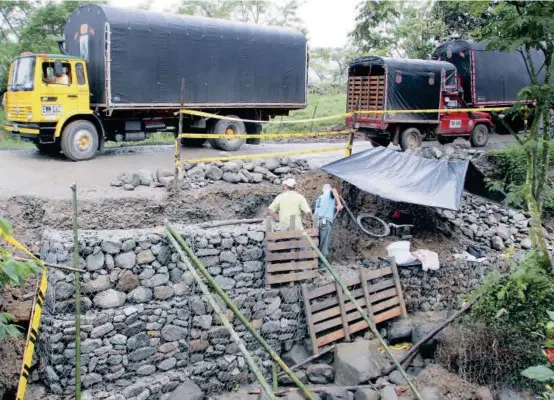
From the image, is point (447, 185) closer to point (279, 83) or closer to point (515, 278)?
point (515, 278)

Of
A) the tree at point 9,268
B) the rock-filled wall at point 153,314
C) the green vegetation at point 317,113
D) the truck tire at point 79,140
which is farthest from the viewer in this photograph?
the green vegetation at point 317,113

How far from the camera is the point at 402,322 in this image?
9.60 meters

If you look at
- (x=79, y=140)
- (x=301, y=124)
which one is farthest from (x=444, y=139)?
(x=79, y=140)

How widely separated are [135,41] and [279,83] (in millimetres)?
4298

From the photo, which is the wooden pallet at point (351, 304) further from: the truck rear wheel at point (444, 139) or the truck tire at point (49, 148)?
the truck tire at point (49, 148)

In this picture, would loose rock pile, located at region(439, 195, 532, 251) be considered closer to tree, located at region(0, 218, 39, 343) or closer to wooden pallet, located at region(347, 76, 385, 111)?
wooden pallet, located at region(347, 76, 385, 111)

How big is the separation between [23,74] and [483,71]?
43.7 feet

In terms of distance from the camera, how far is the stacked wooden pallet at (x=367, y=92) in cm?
1520

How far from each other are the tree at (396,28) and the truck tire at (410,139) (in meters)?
10.2

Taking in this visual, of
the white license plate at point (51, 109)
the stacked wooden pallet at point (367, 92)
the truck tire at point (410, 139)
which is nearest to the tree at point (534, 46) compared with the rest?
the stacked wooden pallet at point (367, 92)

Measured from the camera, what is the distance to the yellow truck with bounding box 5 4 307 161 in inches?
481

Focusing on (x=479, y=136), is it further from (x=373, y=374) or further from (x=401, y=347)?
(x=373, y=374)

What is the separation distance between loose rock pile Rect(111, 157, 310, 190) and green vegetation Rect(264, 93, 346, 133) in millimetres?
6346

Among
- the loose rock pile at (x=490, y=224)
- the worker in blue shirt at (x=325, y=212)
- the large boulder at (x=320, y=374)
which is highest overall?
the worker in blue shirt at (x=325, y=212)
